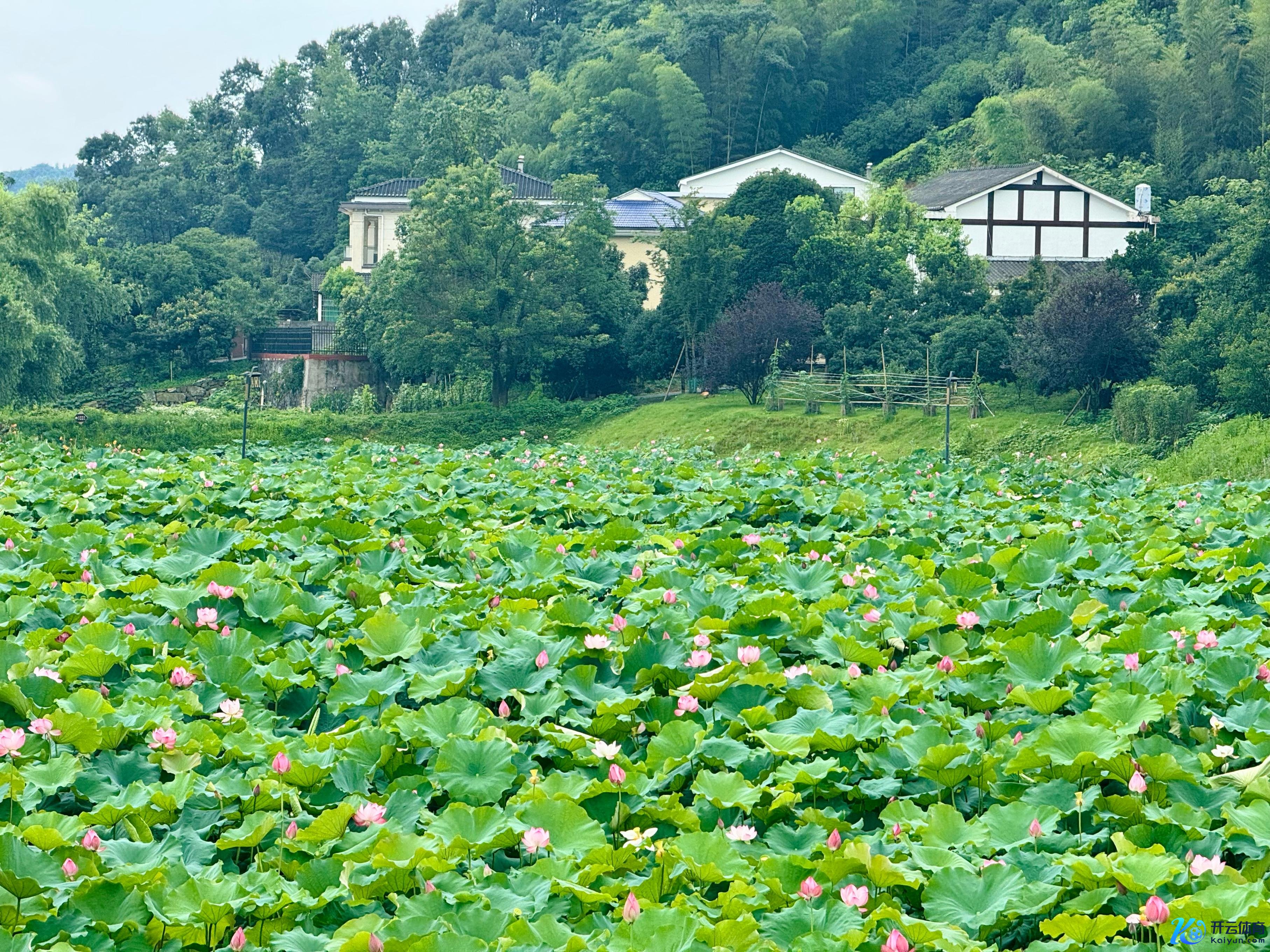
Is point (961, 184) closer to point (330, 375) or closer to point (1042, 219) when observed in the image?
point (1042, 219)

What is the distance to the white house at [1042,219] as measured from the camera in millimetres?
38438

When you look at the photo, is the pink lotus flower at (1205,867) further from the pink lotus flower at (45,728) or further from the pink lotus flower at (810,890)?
the pink lotus flower at (45,728)

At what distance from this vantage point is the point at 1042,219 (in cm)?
3862

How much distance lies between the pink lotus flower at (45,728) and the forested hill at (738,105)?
39.5 metres

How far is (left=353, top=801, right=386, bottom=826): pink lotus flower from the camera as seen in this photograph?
9.87 ft

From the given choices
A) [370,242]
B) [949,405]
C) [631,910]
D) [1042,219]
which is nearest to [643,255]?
[370,242]

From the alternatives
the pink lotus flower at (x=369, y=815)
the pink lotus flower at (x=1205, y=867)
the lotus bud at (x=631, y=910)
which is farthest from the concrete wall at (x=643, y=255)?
the lotus bud at (x=631, y=910)

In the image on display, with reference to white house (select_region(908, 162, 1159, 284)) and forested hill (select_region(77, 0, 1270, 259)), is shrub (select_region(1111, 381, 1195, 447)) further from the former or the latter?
forested hill (select_region(77, 0, 1270, 259))

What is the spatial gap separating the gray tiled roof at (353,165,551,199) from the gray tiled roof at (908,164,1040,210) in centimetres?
1168

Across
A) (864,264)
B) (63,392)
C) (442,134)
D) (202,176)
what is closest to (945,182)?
(864,264)

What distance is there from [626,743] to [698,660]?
0.50 m

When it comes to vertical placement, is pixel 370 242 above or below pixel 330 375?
above

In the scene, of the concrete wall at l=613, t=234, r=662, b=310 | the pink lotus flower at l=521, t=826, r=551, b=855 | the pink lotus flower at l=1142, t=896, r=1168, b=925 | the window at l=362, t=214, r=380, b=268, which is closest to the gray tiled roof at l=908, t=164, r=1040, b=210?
the concrete wall at l=613, t=234, r=662, b=310

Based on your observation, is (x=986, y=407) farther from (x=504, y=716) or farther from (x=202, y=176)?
(x=202, y=176)
